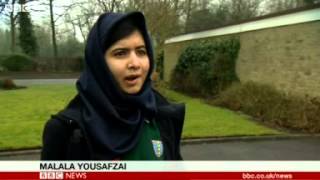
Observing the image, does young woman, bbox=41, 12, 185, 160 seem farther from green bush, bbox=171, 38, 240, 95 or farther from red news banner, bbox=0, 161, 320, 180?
green bush, bbox=171, 38, 240, 95

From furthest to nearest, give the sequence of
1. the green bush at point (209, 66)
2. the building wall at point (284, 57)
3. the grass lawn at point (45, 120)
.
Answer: the green bush at point (209, 66)
the building wall at point (284, 57)
the grass lawn at point (45, 120)

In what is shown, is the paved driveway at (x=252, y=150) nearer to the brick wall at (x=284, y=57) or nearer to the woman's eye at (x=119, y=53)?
the brick wall at (x=284, y=57)

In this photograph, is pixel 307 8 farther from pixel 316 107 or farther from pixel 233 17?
pixel 233 17

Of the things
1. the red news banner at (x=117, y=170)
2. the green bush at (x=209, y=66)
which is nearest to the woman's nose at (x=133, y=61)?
the red news banner at (x=117, y=170)

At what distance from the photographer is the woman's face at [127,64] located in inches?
86.6

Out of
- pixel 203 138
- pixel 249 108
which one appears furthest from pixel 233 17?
pixel 203 138

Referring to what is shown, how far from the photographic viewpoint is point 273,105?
14.5 metres

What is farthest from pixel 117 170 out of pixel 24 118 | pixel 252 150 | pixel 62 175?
pixel 24 118

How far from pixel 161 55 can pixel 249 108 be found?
1526cm

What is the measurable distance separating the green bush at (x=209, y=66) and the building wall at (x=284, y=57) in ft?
1.24

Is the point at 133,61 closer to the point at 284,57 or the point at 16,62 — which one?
the point at 284,57

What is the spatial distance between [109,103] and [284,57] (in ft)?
46.8

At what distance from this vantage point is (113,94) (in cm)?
217

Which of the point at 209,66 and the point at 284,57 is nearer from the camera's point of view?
the point at 284,57
